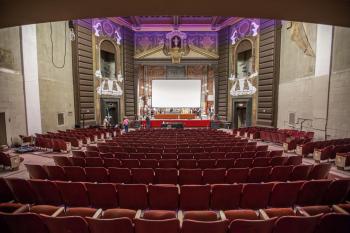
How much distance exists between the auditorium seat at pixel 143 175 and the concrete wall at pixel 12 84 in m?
9.75

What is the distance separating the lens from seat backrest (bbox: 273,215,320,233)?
2.01 meters

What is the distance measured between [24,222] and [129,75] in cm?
1938

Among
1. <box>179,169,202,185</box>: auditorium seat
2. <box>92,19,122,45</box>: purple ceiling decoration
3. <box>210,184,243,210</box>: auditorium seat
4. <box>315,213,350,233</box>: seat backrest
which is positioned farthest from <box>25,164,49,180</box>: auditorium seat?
<box>92,19,122,45</box>: purple ceiling decoration

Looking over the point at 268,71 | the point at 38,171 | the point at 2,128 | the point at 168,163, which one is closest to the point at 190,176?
the point at 168,163

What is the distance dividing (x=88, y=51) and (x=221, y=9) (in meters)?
14.3

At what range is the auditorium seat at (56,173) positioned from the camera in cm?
408

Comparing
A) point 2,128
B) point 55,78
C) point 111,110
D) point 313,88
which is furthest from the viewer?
point 111,110

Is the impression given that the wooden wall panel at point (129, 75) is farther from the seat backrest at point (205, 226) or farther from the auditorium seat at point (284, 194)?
the seat backrest at point (205, 226)

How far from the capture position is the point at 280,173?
13.3ft

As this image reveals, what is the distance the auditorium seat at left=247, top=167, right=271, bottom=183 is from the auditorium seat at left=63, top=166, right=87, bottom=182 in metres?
3.60

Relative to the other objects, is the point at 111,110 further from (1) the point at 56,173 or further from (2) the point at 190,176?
(2) the point at 190,176

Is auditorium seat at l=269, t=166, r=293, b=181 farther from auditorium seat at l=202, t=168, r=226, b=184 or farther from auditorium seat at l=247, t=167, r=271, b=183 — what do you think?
auditorium seat at l=202, t=168, r=226, b=184

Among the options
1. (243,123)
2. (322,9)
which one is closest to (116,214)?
(322,9)

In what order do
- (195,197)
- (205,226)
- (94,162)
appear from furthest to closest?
(94,162) → (195,197) → (205,226)
